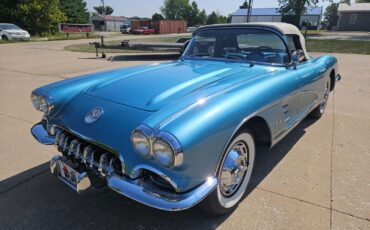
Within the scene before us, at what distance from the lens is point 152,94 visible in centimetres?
248

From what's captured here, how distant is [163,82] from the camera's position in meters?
2.77

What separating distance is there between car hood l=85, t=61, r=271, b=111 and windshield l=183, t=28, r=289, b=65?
0.69 feet

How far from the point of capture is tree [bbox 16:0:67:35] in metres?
29.4

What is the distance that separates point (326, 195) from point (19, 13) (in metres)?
34.5

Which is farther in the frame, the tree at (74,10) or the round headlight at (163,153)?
the tree at (74,10)

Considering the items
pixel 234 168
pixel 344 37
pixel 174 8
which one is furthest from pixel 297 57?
pixel 174 8

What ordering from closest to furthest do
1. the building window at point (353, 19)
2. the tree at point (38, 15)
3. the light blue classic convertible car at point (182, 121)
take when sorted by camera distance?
the light blue classic convertible car at point (182, 121) < the tree at point (38, 15) < the building window at point (353, 19)

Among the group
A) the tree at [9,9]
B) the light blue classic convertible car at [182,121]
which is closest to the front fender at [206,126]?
the light blue classic convertible car at [182,121]

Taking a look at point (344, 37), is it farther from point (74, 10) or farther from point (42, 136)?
point (74, 10)

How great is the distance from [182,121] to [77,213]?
4.08 ft

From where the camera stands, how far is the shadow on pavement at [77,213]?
235 cm

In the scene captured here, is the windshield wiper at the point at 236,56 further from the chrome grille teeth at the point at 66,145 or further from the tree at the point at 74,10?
the tree at the point at 74,10

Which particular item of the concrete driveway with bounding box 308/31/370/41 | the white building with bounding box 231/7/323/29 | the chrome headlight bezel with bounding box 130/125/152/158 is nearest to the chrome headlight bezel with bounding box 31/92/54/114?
the chrome headlight bezel with bounding box 130/125/152/158

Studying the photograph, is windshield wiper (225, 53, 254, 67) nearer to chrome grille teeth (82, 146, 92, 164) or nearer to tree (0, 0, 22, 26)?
chrome grille teeth (82, 146, 92, 164)
